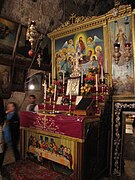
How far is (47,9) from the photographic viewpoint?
6457 millimetres

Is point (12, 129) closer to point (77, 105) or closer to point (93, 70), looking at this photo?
point (77, 105)

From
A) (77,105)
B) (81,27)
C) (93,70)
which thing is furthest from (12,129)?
(81,27)

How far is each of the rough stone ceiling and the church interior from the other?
3 cm

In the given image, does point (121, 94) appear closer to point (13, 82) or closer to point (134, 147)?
point (134, 147)

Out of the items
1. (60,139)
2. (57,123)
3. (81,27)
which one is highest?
(81,27)

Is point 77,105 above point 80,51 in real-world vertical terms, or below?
below

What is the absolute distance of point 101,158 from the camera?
4055mm

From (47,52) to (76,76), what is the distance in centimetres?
315

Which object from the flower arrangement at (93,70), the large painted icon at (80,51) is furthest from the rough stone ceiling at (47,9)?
the flower arrangement at (93,70)

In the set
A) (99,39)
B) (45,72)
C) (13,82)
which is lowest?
(13,82)

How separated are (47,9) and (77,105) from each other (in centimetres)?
431

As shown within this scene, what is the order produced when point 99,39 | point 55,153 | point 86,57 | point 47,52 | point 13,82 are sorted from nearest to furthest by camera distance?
point 55,153
point 99,39
point 86,57
point 13,82
point 47,52

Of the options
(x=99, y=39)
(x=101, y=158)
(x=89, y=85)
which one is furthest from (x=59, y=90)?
(x=101, y=158)

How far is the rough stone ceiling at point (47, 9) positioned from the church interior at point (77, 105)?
0.11ft
